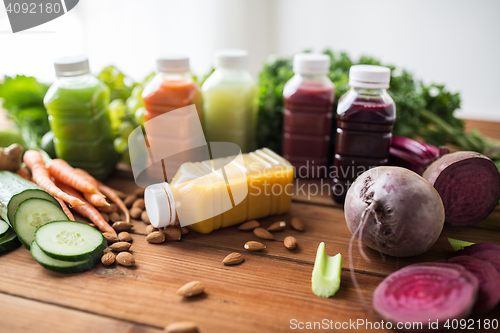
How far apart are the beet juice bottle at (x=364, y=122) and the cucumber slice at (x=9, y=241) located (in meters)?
1.16

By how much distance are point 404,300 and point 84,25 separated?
3046 mm

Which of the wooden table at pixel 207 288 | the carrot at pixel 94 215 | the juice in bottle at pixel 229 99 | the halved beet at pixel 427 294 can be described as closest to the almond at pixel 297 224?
the wooden table at pixel 207 288

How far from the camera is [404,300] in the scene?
0.93 metres

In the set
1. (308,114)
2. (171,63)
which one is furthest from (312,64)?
(171,63)

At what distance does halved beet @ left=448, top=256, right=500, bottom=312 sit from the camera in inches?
36.4

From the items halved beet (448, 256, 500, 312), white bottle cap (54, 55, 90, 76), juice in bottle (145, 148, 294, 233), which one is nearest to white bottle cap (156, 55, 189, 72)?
white bottle cap (54, 55, 90, 76)

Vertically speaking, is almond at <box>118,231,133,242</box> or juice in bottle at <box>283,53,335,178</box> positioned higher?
juice in bottle at <box>283,53,335,178</box>

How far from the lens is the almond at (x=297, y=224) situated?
4.38ft

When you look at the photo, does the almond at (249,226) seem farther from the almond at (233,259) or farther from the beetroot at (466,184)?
the beetroot at (466,184)

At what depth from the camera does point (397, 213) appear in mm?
1062

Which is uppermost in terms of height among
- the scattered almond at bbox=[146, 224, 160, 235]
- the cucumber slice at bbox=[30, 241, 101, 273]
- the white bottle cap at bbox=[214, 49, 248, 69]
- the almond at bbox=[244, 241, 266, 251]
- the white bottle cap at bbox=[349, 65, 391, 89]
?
the white bottle cap at bbox=[214, 49, 248, 69]

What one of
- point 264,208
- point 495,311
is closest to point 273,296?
point 264,208

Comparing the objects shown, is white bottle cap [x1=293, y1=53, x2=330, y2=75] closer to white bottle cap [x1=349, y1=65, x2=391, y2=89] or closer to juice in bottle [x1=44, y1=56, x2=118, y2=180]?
white bottle cap [x1=349, y1=65, x2=391, y2=89]

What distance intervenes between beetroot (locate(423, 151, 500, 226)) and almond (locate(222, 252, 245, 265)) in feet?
2.30
